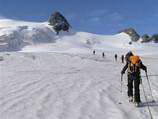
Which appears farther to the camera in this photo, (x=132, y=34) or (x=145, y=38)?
(x=132, y=34)

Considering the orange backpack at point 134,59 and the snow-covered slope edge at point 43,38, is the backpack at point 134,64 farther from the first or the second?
the snow-covered slope edge at point 43,38

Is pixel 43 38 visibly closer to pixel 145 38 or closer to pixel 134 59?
pixel 145 38

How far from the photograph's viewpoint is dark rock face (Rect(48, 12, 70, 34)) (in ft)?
432

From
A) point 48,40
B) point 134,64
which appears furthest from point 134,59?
point 48,40

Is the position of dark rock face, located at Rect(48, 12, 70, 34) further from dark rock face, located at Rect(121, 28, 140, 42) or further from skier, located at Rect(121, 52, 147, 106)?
skier, located at Rect(121, 52, 147, 106)

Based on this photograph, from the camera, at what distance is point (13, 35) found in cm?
11256

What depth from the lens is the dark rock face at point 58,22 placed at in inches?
5182

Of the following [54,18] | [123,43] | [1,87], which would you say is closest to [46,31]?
[54,18]

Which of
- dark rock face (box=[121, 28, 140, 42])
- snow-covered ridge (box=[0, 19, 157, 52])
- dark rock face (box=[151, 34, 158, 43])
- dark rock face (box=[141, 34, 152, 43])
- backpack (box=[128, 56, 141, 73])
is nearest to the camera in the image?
backpack (box=[128, 56, 141, 73])

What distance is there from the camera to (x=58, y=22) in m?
134

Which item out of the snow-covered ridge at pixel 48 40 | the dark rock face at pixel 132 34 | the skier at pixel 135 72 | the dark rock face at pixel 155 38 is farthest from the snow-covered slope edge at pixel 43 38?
the skier at pixel 135 72

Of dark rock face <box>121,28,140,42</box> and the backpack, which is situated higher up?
dark rock face <box>121,28,140,42</box>

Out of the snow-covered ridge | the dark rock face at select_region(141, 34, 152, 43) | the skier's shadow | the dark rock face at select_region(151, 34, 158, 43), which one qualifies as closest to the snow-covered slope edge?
the snow-covered ridge

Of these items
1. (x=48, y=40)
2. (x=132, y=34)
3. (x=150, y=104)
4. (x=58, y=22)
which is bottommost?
(x=150, y=104)
